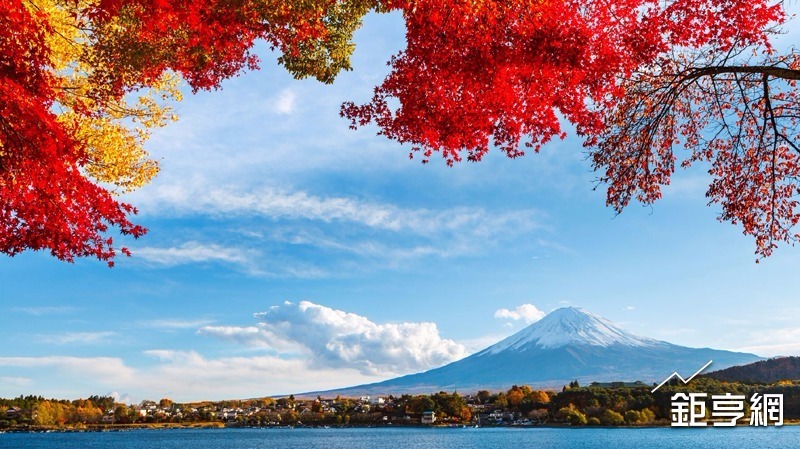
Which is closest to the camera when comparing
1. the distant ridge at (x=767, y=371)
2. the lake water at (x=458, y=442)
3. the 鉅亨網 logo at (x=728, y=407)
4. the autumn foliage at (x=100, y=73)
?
the autumn foliage at (x=100, y=73)

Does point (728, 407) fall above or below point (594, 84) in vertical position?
below

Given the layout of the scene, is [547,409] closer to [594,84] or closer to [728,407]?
[728,407]

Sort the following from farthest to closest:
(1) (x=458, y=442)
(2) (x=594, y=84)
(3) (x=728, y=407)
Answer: (1) (x=458, y=442)
(3) (x=728, y=407)
(2) (x=594, y=84)

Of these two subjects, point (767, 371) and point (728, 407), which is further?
point (767, 371)

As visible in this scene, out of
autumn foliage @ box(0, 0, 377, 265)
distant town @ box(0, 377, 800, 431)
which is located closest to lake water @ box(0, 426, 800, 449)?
distant town @ box(0, 377, 800, 431)

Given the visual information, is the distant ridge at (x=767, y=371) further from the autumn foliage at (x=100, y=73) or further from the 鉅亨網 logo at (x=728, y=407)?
the autumn foliage at (x=100, y=73)

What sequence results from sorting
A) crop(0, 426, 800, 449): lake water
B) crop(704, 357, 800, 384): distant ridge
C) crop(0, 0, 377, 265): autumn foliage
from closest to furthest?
crop(0, 0, 377, 265): autumn foliage < crop(0, 426, 800, 449): lake water < crop(704, 357, 800, 384): distant ridge

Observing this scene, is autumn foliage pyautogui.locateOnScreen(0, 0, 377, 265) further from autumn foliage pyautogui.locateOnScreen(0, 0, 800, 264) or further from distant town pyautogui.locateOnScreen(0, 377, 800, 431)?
distant town pyautogui.locateOnScreen(0, 377, 800, 431)

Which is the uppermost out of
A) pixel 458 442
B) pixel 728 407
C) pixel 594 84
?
pixel 594 84

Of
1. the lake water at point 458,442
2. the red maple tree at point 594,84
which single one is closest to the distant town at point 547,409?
the lake water at point 458,442

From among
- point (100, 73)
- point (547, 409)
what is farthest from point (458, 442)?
point (100, 73)

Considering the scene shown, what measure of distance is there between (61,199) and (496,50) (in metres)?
7.45

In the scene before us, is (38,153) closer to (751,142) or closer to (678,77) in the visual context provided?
(678,77)

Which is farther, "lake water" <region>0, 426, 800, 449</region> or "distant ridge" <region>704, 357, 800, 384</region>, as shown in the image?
"distant ridge" <region>704, 357, 800, 384</region>
